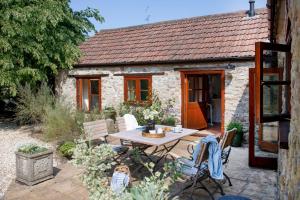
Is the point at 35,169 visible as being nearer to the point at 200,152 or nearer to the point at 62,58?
the point at 200,152

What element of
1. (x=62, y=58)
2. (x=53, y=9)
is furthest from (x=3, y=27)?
(x=62, y=58)

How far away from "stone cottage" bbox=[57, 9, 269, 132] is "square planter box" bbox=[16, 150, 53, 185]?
5.14 m

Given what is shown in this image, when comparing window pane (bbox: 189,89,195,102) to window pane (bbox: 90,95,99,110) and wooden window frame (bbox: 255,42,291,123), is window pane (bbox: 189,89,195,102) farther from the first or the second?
wooden window frame (bbox: 255,42,291,123)

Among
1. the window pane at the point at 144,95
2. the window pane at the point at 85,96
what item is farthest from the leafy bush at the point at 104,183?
the window pane at the point at 85,96

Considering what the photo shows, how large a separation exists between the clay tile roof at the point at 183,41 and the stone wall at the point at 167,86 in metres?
0.34

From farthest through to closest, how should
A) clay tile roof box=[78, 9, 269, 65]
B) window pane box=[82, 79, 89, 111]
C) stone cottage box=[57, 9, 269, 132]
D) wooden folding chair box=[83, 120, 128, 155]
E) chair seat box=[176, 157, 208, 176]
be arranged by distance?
window pane box=[82, 79, 89, 111] → clay tile roof box=[78, 9, 269, 65] → stone cottage box=[57, 9, 269, 132] → wooden folding chair box=[83, 120, 128, 155] → chair seat box=[176, 157, 208, 176]

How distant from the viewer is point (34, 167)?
5.39 m

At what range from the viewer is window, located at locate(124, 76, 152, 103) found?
1077cm

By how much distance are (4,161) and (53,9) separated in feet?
20.9

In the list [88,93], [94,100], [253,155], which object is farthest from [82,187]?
[88,93]

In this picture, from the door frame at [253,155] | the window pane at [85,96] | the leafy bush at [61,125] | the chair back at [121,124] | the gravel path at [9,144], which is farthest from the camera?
the window pane at [85,96]

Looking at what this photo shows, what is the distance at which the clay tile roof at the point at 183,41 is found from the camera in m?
9.18

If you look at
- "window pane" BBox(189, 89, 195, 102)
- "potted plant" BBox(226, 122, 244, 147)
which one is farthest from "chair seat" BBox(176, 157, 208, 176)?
"window pane" BBox(189, 89, 195, 102)

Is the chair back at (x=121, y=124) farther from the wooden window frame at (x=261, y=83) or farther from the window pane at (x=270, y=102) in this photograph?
the wooden window frame at (x=261, y=83)
